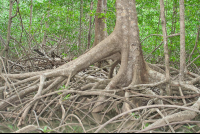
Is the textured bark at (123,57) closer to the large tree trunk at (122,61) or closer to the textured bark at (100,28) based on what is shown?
the large tree trunk at (122,61)

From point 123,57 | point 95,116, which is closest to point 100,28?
point 123,57

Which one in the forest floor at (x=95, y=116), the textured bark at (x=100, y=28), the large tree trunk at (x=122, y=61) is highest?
the textured bark at (x=100, y=28)

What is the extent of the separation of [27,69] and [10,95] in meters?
2.74

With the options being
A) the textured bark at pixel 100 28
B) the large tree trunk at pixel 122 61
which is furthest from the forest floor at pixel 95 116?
the textured bark at pixel 100 28

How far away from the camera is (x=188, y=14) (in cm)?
643

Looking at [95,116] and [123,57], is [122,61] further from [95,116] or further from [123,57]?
[95,116]

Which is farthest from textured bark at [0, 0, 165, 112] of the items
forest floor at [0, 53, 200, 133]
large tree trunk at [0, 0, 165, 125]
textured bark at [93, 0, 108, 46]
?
textured bark at [93, 0, 108, 46]

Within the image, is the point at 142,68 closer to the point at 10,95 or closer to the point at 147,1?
the point at 10,95

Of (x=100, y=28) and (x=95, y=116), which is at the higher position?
(x=100, y=28)

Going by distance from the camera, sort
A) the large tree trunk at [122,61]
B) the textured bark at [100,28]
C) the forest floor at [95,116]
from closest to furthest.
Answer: the forest floor at [95,116]
the large tree trunk at [122,61]
the textured bark at [100,28]

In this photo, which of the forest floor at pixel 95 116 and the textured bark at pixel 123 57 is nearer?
the forest floor at pixel 95 116

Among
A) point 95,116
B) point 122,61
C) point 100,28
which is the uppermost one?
point 100,28

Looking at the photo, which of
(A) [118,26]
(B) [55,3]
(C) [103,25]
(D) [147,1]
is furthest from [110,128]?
(B) [55,3]

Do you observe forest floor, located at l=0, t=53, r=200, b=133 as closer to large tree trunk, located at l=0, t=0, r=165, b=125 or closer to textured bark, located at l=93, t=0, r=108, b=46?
large tree trunk, located at l=0, t=0, r=165, b=125
